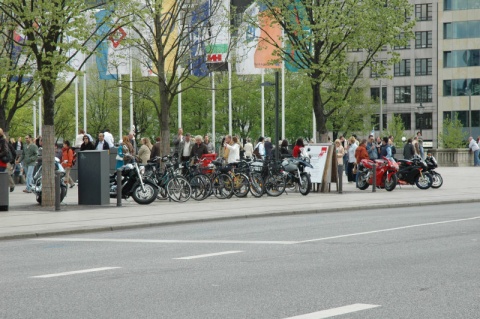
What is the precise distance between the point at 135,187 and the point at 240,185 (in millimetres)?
4080

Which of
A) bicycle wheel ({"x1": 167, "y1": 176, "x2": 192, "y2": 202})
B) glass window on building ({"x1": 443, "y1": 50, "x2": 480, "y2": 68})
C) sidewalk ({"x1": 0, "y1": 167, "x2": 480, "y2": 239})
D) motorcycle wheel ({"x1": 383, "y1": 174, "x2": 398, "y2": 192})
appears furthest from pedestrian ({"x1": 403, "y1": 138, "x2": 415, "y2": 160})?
glass window on building ({"x1": 443, "y1": 50, "x2": 480, "y2": 68})

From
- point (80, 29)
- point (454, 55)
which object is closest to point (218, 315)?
point (80, 29)

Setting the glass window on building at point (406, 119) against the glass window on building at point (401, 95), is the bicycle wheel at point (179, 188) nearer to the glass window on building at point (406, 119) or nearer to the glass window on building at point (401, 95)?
the glass window on building at point (406, 119)

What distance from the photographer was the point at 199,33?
3394cm

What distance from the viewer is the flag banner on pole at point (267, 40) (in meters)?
35.2

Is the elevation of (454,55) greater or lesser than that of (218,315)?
greater

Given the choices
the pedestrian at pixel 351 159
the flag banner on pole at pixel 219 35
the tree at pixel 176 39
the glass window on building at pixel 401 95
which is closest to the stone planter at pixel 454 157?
the pedestrian at pixel 351 159

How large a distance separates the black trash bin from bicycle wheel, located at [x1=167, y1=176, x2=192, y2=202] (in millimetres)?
2209

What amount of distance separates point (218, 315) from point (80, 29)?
15264mm

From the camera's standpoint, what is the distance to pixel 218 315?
795 cm

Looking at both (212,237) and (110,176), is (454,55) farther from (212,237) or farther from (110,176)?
(212,237)

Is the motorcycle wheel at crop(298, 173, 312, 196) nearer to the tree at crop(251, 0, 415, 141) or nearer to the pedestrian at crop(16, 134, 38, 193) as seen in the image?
the tree at crop(251, 0, 415, 141)

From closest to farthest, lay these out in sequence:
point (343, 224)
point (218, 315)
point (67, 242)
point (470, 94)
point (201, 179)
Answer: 1. point (218, 315)
2. point (67, 242)
3. point (343, 224)
4. point (201, 179)
5. point (470, 94)

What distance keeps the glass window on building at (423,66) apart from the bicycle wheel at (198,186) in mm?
87456
